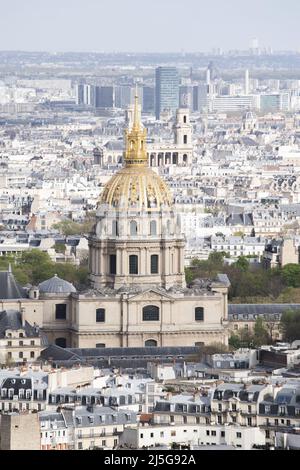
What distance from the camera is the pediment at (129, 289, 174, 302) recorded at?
2206 inches

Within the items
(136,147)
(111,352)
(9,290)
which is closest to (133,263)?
(9,290)

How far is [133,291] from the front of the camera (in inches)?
2210

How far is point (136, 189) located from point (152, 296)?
2.12 m

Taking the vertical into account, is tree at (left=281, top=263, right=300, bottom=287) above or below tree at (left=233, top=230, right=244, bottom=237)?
above

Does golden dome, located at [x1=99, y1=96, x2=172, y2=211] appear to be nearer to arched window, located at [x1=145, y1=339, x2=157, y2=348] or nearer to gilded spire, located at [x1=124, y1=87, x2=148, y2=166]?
gilded spire, located at [x1=124, y1=87, x2=148, y2=166]

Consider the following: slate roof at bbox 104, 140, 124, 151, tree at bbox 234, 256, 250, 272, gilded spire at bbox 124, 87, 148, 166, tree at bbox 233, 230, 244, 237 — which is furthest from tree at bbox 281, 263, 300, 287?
slate roof at bbox 104, 140, 124, 151

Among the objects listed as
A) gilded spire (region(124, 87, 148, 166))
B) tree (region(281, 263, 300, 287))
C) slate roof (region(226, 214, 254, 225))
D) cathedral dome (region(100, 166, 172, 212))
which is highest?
gilded spire (region(124, 87, 148, 166))

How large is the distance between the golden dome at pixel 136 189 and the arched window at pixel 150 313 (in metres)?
1.90

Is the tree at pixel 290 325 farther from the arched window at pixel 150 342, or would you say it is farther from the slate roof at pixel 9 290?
the slate roof at pixel 9 290

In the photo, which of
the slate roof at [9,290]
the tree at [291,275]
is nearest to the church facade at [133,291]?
the slate roof at [9,290]

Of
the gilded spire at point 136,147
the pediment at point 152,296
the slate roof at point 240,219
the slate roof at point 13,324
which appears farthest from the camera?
the slate roof at point 240,219

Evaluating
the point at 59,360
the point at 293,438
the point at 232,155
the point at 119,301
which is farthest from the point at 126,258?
the point at 232,155

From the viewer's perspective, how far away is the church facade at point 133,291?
55781 mm

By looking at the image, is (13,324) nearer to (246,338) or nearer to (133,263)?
(133,263)
